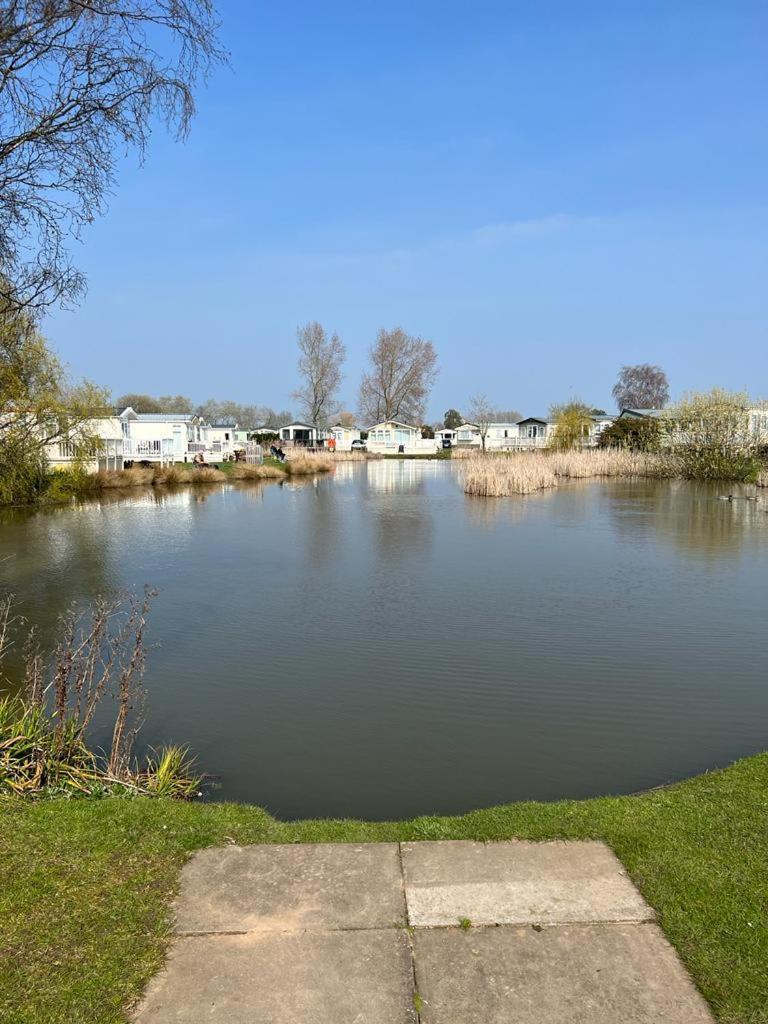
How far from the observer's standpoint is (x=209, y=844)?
3.49 m

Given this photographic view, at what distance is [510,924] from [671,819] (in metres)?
1.36

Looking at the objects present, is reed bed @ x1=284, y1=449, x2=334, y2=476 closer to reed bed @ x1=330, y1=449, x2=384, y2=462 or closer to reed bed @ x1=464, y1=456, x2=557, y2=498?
reed bed @ x1=330, y1=449, x2=384, y2=462

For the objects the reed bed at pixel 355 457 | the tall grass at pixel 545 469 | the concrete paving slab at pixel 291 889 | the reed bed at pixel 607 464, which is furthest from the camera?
the reed bed at pixel 355 457

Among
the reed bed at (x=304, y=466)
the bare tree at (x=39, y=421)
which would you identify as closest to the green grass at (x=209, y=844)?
the bare tree at (x=39, y=421)

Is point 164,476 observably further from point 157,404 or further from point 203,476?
point 157,404

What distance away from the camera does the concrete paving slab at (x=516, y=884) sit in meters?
2.84

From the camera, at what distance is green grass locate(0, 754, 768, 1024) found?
7.97ft

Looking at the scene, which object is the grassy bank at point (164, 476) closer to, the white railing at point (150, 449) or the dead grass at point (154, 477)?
the dead grass at point (154, 477)

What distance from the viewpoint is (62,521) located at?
65.7 ft

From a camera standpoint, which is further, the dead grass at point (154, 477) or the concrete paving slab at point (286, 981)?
the dead grass at point (154, 477)

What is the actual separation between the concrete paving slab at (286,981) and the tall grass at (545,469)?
24.0m

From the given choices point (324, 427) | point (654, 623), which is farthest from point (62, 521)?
point (324, 427)

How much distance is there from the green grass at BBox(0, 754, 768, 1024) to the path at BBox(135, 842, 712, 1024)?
0.36 feet

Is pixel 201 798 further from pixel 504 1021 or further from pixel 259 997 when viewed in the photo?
pixel 504 1021
